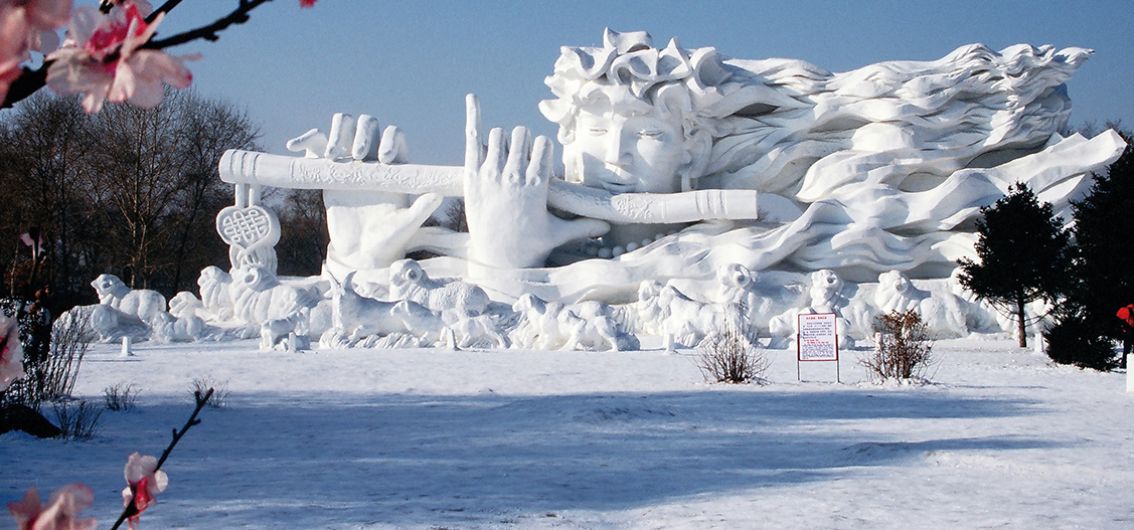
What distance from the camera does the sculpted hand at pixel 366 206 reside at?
773 inches

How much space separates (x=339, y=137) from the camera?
19797 mm

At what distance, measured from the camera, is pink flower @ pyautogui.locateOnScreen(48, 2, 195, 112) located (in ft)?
3.05

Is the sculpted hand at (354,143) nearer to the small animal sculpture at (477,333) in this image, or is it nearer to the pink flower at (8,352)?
the small animal sculpture at (477,333)

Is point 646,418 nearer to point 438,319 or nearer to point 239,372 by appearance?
point 239,372

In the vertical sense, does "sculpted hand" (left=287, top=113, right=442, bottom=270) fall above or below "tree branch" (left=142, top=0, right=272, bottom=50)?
above

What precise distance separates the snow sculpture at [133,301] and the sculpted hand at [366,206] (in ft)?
9.57

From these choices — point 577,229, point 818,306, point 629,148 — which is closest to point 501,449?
point 818,306

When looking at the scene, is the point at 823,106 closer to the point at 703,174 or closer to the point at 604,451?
the point at 703,174

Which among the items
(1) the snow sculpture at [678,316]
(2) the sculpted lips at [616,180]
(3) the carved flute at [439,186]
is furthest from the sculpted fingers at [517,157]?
(1) the snow sculpture at [678,316]

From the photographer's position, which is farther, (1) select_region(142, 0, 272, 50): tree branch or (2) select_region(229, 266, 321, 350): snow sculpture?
(2) select_region(229, 266, 321, 350): snow sculpture

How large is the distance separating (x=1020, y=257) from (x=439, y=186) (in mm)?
8989

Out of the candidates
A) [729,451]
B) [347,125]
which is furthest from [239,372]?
[347,125]

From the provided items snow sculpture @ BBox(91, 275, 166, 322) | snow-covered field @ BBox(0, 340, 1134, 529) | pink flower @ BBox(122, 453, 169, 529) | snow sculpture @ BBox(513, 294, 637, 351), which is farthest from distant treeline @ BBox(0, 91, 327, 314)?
pink flower @ BBox(122, 453, 169, 529)

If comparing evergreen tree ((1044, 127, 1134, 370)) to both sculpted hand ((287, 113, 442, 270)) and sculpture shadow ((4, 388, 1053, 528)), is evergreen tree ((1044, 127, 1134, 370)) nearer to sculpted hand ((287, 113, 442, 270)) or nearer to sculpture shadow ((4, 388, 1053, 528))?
sculpture shadow ((4, 388, 1053, 528))
